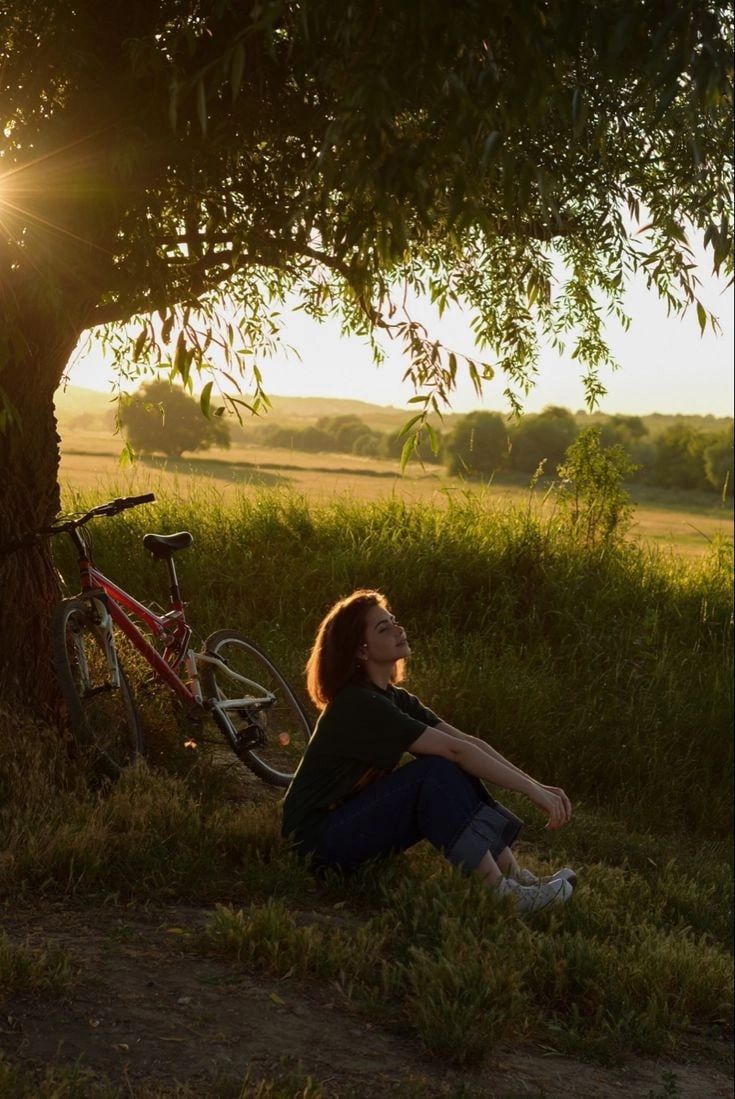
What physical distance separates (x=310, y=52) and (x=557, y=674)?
8.70m

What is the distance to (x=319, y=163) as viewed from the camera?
170 inches

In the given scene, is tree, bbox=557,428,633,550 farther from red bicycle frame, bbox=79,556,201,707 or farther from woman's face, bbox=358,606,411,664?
woman's face, bbox=358,606,411,664

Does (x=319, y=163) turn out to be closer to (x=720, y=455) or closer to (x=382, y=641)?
(x=382, y=641)

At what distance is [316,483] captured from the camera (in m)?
16.7

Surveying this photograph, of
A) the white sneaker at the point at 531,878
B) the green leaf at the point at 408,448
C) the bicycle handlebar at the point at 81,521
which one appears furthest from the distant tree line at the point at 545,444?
the white sneaker at the point at 531,878

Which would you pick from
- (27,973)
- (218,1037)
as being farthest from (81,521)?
(218,1037)

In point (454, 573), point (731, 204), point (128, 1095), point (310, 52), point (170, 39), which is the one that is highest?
point (170, 39)

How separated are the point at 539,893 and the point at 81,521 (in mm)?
3364

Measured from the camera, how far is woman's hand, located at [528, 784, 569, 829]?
5.90m

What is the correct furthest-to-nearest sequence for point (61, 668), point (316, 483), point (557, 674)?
point (316, 483) < point (557, 674) < point (61, 668)

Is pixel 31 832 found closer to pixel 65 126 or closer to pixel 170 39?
pixel 65 126

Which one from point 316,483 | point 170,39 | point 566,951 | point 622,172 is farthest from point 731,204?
point 316,483

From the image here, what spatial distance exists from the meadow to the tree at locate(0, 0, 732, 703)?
6.96ft

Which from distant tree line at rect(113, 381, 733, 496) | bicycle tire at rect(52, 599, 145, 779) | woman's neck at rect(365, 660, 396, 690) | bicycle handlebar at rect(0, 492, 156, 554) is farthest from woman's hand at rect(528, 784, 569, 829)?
distant tree line at rect(113, 381, 733, 496)
